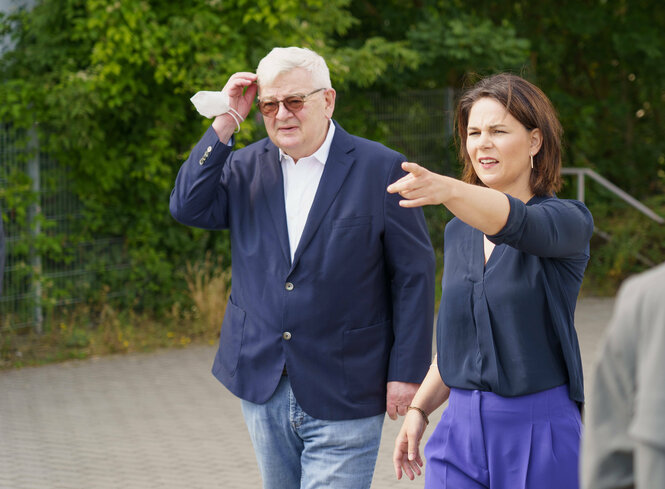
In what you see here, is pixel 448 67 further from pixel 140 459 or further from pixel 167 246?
pixel 140 459

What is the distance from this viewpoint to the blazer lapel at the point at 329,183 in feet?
11.1

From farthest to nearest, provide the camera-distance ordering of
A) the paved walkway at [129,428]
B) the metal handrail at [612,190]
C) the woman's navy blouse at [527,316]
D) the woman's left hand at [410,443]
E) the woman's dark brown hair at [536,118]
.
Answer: the metal handrail at [612,190]
the paved walkway at [129,428]
the woman's left hand at [410,443]
the woman's dark brown hair at [536,118]
the woman's navy blouse at [527,316]

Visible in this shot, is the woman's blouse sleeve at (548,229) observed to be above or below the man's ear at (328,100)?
below

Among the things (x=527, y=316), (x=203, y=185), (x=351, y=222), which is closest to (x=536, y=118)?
(x=527, y=316)

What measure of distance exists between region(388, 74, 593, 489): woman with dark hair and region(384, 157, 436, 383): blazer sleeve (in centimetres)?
51

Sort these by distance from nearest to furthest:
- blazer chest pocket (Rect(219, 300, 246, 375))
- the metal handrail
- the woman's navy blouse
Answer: the woman's navy blouse < blazer chest pocket (Rect(219, 300, 246, 375)) < the metal handrail

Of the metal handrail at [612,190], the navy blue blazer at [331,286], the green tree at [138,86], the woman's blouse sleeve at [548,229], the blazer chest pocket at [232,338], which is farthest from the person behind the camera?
the metal handrail at [612,190]

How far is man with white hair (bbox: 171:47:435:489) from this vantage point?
11.0 ft

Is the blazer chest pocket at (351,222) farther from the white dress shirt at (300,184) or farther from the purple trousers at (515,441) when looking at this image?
the purple trousers at (515,441)

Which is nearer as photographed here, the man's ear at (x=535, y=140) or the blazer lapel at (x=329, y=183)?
the man's ear at (x=535, y=140)

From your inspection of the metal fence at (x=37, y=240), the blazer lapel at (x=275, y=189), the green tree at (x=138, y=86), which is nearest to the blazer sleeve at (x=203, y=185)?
the blazer lapel at (x=275, y=189)

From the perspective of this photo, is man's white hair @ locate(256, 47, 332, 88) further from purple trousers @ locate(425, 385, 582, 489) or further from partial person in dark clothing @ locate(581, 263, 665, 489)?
partial person in dark clothing @ locate(581, 263, 665, 489)

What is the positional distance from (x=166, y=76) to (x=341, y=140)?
6.22 m

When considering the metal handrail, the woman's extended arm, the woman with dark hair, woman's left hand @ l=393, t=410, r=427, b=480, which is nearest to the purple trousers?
the woman with dark hair
